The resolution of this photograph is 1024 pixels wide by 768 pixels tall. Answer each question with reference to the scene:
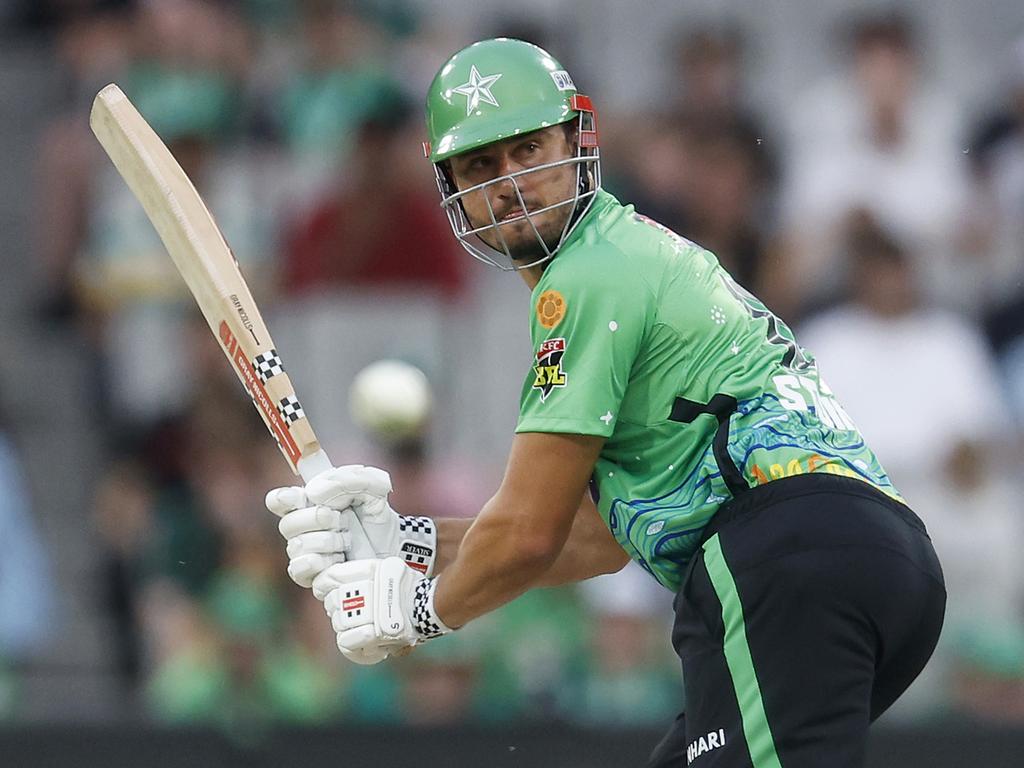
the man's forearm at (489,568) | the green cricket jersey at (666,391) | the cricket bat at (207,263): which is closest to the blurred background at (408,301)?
the cricket bat at (207,263)

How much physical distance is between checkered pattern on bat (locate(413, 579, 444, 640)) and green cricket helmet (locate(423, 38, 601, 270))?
0.74 meters

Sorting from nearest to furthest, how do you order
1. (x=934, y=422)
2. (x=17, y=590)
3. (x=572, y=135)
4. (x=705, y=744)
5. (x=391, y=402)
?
(x=705, y=744) < (x=572, y=135) < (x=391, y=402) < (x=934, y=422) < (x=17, y=590)

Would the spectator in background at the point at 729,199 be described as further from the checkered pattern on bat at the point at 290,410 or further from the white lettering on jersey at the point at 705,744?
the white lettering on jersey at the point at 705,744

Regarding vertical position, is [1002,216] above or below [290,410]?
above

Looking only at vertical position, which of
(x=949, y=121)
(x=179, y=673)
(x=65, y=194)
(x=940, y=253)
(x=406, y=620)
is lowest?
(x=406, y=620)

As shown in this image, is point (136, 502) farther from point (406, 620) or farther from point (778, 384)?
point (778, 384)

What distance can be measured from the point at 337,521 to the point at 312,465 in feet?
0.91

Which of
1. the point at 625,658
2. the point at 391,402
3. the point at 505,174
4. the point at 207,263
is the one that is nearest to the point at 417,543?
the point at 207,263

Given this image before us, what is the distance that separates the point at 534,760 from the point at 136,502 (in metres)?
2.54

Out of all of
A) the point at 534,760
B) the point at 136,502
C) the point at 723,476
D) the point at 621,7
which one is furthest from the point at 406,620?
the point at 621,7

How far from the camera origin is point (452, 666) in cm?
660

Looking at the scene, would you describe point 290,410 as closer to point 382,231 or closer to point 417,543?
point 417,543

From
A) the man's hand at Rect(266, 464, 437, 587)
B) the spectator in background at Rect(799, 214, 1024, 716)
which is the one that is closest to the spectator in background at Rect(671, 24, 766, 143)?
the spectator in background at Rect(799, 214, 1024, 716)

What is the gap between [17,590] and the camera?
746 cm
